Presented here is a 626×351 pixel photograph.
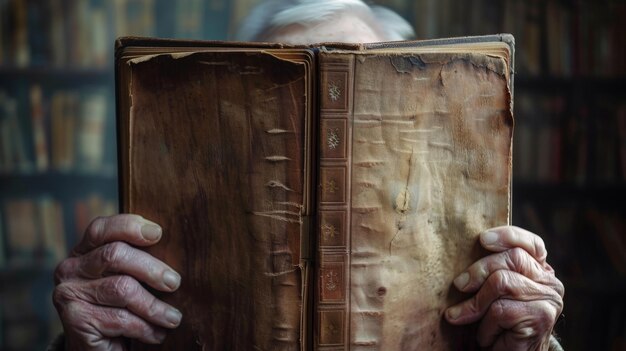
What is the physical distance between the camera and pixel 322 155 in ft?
2.62

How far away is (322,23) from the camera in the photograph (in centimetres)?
110

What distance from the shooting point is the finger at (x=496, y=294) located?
842 millimetres

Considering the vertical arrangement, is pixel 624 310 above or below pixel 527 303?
below

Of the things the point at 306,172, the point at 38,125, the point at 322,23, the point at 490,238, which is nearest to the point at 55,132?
the point at 38,125

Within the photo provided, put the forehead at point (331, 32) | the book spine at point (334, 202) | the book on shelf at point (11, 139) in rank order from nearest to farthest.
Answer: the book spine at point (334, 202) < the forehead at point (331, 32) < the book on shelf at point (11, 139)

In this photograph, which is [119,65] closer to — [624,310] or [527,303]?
[527,303]

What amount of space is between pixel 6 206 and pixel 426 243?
2.02m

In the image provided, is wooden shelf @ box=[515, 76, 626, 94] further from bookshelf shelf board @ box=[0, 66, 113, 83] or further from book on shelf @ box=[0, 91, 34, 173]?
book on shelf @ box=[0, 91, 34, 173]

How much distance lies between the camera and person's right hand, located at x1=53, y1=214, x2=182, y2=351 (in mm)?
829

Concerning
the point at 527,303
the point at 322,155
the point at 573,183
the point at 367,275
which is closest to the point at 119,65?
the point at 322,155

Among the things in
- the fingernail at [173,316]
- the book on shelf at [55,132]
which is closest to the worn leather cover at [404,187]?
the fingernail at [173,316]

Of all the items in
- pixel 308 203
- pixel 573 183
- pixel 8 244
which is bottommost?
pixel 8 244

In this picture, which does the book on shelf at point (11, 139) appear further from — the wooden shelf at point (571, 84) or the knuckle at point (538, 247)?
the knuckle at point (538, 247)

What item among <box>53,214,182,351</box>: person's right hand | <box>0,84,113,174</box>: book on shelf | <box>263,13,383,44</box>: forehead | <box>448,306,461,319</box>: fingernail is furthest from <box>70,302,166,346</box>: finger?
<box>0,84,113,174</box>: book on shelf
